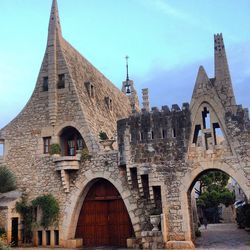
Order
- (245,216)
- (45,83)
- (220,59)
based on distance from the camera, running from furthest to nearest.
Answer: (245,216), (45,83), (220,59)

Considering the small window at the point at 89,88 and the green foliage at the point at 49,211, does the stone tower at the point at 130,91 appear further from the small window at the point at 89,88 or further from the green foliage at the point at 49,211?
the green foliage at the point at 49,211

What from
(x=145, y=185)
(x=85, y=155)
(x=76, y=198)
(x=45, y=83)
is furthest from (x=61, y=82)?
(x=145, y=185)

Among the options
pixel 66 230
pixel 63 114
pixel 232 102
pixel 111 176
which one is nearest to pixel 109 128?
pixel 63 114

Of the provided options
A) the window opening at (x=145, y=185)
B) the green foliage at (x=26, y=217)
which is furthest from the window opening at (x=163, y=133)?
the green foliage at (x=26, y=217)

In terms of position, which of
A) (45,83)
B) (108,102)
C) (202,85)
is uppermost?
(45,83)

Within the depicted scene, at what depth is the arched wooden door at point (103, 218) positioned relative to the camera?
18.4 m

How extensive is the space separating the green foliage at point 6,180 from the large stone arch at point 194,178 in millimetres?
8638

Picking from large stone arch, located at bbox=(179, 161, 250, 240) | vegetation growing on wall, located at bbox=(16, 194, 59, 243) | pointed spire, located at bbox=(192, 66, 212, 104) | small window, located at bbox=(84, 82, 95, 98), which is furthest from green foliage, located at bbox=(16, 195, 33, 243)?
pointed spire, located at bbox=(192, 66, 212, 104)

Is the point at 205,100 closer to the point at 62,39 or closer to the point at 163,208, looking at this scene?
the point at 163,208

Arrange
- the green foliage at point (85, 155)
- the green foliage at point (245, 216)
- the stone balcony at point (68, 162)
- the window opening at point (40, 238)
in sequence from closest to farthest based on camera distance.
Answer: the stone balcony at point (68, 162) < the green foliage at point (85, 155) < the window opening at point (40, 238) < the green foliage at point (245, 216)

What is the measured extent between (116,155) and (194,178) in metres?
4.00

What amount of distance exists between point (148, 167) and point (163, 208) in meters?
1.93

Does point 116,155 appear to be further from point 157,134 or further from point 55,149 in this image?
point 55,149

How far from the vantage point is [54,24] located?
835 inches
